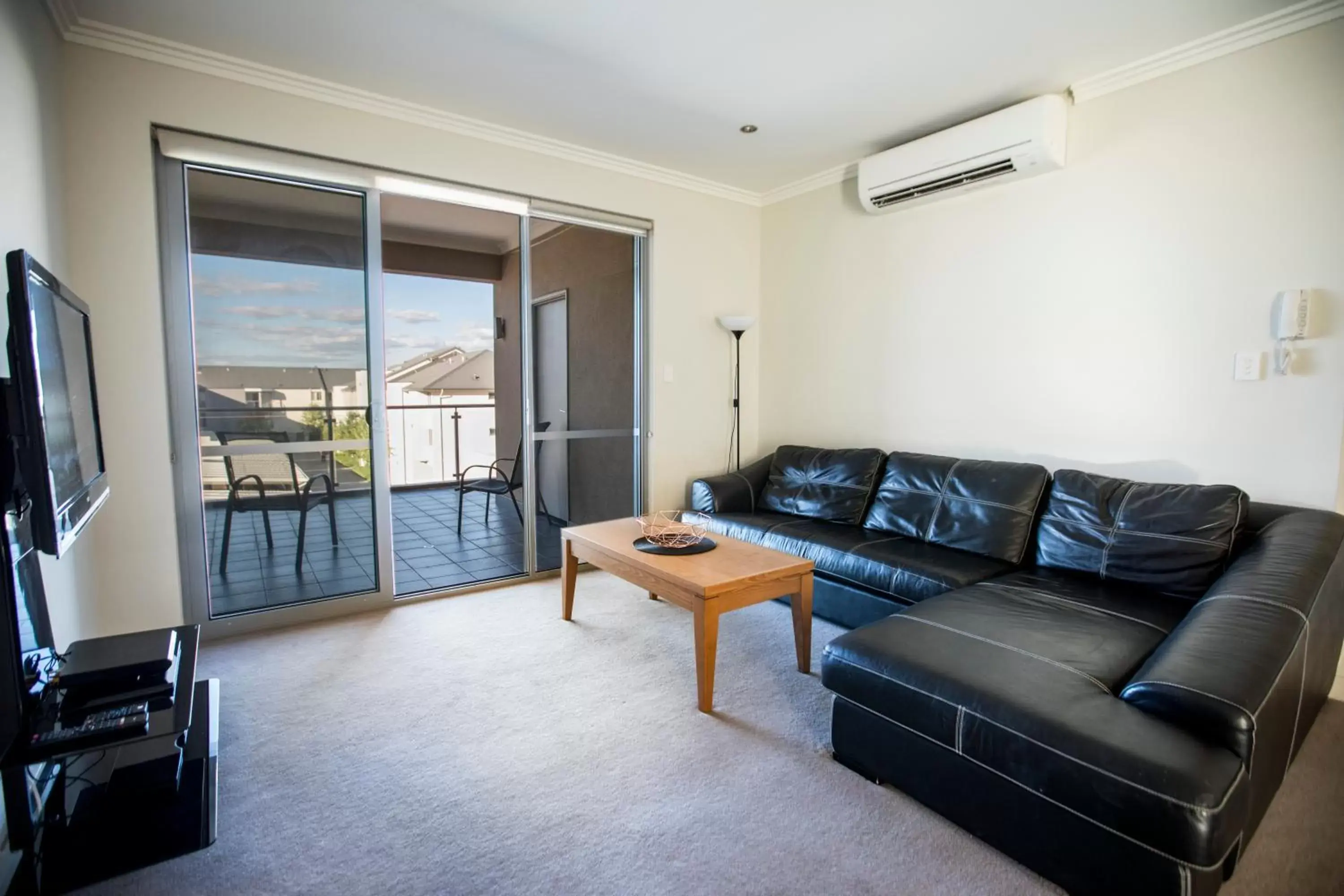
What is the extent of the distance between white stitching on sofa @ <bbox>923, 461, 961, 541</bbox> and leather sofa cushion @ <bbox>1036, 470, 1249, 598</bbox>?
47cm

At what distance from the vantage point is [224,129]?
280cm

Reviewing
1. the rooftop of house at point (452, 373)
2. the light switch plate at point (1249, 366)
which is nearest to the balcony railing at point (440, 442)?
the rooftop of house at point (452, 373)

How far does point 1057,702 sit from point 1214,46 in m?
2.77

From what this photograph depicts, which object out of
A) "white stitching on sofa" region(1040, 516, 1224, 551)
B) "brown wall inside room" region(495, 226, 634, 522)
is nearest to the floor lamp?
"brown wall inside room" region(495, 226, 634, 522)

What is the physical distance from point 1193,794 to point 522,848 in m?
1.50

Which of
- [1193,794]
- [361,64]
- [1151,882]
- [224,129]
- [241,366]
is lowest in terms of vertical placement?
[1151,882]

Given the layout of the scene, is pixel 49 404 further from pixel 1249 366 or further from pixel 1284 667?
pixel 1249 366

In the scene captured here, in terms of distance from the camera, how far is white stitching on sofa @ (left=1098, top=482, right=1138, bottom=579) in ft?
8.59

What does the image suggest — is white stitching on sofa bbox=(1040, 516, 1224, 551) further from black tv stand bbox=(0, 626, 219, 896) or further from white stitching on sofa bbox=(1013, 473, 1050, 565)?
black tv stand bbox=(0, 626, 219, 896)

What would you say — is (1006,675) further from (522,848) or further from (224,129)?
(224,129)

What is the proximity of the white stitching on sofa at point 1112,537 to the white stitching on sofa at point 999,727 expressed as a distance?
140 centimetres

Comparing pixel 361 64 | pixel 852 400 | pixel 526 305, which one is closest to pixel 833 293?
pixel 852 400

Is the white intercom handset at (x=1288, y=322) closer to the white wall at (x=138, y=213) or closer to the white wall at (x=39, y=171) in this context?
the white wall at (x=138, y=213)

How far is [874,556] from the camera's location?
296 centimetres
